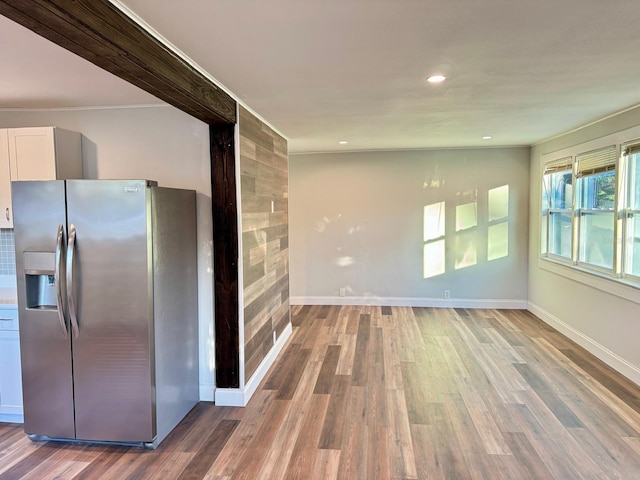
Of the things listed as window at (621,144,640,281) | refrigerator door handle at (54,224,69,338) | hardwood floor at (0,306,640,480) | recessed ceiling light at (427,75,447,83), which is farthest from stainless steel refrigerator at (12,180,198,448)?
window at (621,144,640,281)

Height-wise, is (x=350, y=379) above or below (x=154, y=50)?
below

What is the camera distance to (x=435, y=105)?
348 cm

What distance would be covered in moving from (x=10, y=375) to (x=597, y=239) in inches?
219

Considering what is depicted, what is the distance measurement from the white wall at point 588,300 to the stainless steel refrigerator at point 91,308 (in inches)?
157

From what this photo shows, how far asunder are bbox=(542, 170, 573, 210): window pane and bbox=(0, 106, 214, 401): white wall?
169 inches

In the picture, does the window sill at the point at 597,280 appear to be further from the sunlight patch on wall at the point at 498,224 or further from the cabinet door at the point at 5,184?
the cabinet door at the point at 5,184

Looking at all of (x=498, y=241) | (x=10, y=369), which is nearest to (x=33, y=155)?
(x=10, y=369)

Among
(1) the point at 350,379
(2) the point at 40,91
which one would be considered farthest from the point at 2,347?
(1) the point at 350,379

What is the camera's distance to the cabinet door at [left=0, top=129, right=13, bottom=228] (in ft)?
10.6

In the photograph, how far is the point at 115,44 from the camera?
1.69m

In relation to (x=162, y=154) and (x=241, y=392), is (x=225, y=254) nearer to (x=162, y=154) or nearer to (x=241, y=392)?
(x=162, y=154)

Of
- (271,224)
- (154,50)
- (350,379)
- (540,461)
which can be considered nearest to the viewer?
(154,50)

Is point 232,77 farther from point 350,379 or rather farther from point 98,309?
point 350,379

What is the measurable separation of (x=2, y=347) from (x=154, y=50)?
252 centimetres
